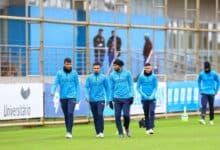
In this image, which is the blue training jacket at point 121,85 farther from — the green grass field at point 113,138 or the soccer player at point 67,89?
the green grass field at point 113,138

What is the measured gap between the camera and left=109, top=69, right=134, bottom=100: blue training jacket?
1942cm

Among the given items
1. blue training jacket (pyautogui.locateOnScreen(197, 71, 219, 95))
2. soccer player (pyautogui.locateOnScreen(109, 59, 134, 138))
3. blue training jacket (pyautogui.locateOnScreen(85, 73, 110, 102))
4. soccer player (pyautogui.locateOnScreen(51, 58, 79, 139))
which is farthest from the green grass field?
blue training jacket (pyautogui.locateOnScreen(197, 71, 219, 95))

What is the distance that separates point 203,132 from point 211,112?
3.60m

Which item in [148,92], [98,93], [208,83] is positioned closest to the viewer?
[98,93]

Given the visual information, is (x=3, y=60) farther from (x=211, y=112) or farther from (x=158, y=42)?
(x=158, y=42)

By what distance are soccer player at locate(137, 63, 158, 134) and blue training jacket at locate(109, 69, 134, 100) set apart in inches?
39.7

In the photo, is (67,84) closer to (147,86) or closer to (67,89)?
(67,89)

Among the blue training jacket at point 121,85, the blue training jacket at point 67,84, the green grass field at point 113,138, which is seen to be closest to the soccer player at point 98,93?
the blue training jacket at point 121,85

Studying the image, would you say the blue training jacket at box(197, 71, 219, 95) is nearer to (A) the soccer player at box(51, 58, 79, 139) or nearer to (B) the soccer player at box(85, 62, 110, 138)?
(B) the soccer player at box(85, 62, 110, 138)

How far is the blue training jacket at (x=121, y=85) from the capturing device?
19422 millimetres

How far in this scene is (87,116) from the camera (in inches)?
1027

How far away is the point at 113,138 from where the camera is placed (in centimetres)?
1914

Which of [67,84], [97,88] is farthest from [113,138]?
[67,84]

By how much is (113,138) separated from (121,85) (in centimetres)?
136
